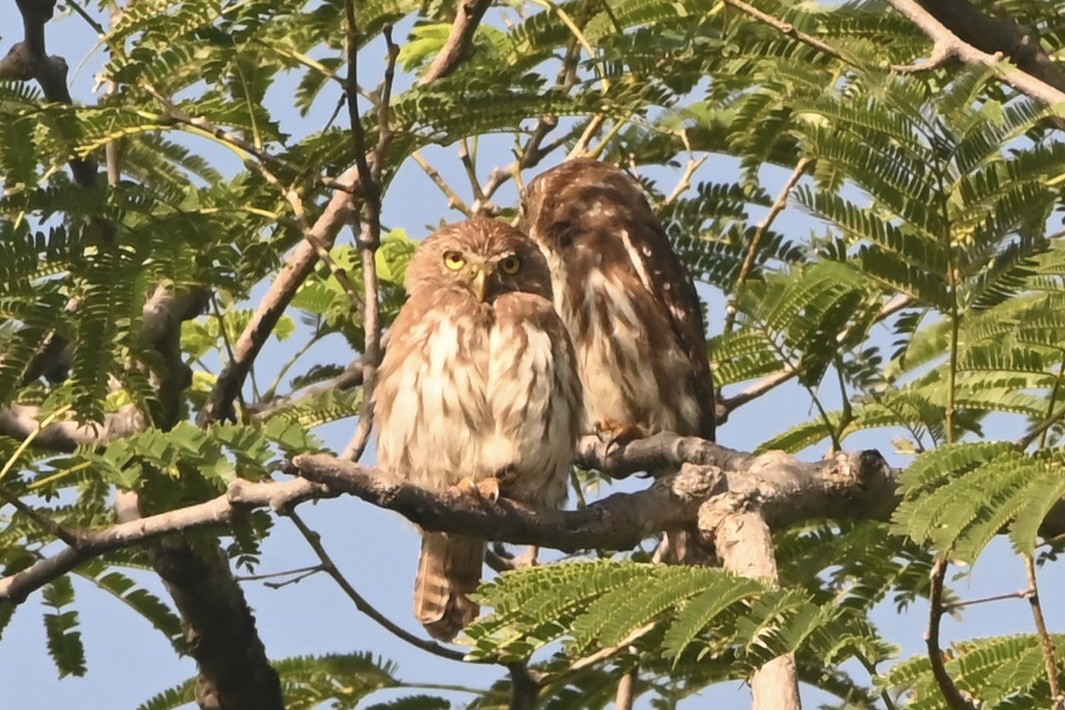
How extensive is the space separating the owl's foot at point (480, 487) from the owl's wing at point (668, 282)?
1.42 metres

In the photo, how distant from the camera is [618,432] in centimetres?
551

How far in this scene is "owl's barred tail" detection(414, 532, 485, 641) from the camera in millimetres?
4840

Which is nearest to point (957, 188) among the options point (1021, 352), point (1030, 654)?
point (1021, 352)

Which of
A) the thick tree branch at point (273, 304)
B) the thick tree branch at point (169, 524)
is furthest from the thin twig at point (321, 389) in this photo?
the thick tree branch at point (169, 524)

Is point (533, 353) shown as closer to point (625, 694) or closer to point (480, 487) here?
point (480, 487)

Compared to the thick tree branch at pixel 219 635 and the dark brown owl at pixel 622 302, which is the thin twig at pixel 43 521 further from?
the dark brown owl at pixel 622 302

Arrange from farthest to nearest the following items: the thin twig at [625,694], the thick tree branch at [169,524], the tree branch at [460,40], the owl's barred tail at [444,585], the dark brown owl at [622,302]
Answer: the dark brown owl at [622,302], the owl's barred tail at [444,585], the tree branch at [460,40], the thin twig at [625,694], the thick tree branch at [169,524]

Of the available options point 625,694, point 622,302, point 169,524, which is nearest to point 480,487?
point 625,694

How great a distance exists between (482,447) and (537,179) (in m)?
1.81

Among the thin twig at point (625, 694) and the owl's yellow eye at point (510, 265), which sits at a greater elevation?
the owl's yellow eye at point (510, 265)

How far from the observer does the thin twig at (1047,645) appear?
295cm

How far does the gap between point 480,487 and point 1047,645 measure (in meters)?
1.59

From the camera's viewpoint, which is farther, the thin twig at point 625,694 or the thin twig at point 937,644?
the thin twig at point 625,694

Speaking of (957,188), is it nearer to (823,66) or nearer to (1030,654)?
(1030,654)
